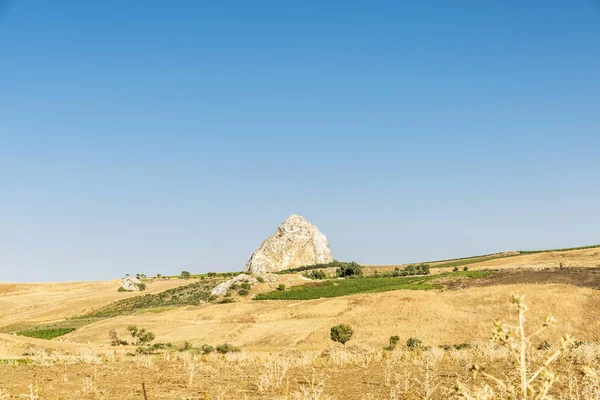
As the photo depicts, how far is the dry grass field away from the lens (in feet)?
48.8

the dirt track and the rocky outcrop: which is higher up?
the rocky outcrop

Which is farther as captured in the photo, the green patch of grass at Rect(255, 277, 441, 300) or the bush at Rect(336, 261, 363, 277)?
the bush at Rect(336, 261, 363, 277)

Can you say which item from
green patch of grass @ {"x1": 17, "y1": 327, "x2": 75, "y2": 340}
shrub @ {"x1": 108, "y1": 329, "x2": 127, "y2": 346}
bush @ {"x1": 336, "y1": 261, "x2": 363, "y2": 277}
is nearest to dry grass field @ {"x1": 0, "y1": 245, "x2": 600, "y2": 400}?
shrub @ {"x1": 108, "y1": 329, "x2": 127, "y2": 346}

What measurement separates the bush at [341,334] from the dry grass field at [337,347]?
2.44 feet

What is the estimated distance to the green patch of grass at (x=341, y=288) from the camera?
8375 centimetres

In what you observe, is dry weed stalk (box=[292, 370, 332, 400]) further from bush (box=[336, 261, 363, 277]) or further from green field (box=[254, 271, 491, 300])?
bush (box=[336, 261, 363, 277])

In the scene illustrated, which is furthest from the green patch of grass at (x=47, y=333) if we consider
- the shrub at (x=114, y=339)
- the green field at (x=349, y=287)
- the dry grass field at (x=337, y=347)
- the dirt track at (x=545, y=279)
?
the dirt track at (x=545, y=279)

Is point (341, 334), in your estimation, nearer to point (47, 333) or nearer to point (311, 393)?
point (311, 393)

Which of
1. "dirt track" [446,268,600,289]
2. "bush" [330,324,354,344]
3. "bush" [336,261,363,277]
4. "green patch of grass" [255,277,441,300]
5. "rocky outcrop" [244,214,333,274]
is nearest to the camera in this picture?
"bush" [330,324,354,344]

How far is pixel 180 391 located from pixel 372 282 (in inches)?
3231

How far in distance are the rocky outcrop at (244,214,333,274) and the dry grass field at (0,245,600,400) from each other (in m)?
37.3

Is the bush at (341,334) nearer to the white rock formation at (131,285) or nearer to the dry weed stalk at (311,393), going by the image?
the dry weed stalk at (311,393)

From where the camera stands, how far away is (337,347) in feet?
134

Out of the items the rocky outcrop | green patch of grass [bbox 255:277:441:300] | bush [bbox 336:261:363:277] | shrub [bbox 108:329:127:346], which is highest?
the rocky outcrop
